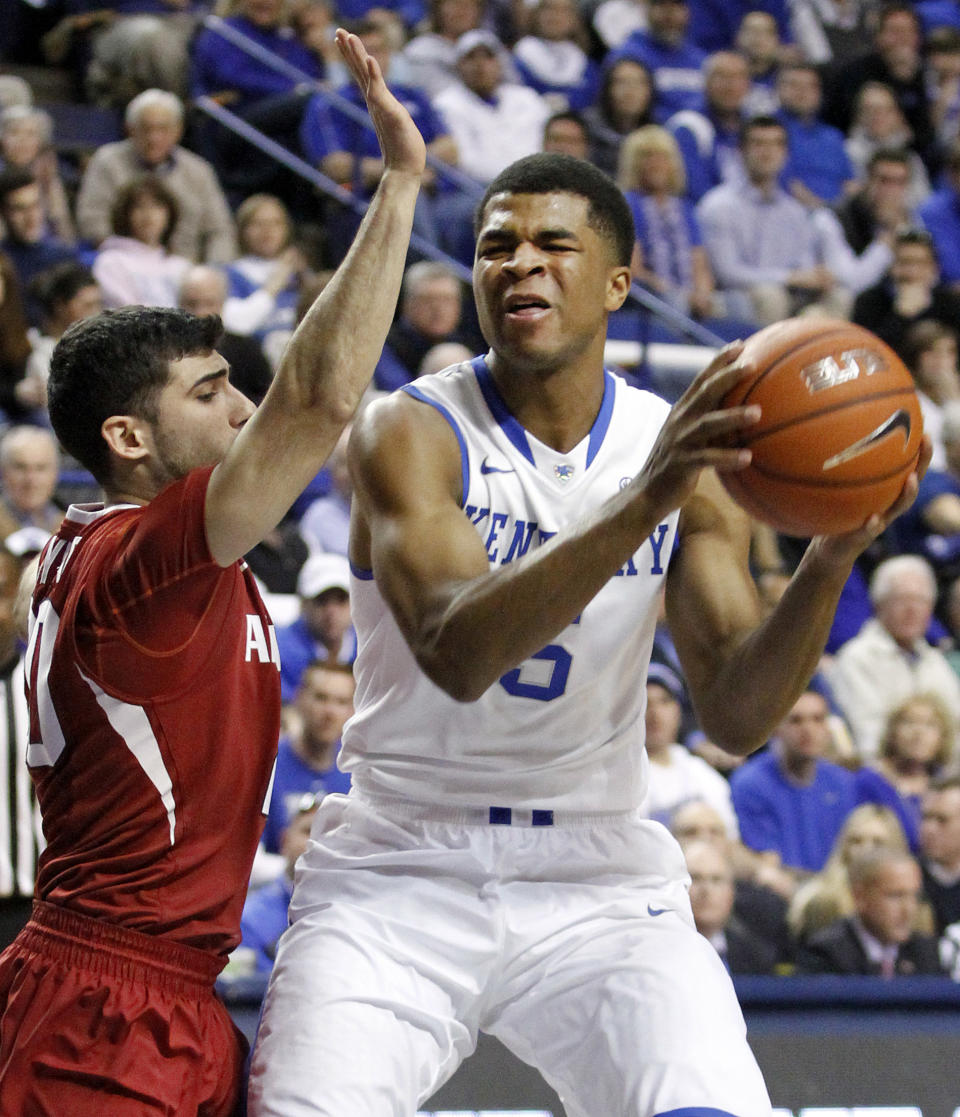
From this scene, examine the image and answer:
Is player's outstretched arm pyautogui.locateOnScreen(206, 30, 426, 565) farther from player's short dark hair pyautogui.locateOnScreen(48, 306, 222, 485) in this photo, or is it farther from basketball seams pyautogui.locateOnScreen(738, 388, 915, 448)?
basketball seams pyautogui.locateOnScreen(738, 388, 915, 448)

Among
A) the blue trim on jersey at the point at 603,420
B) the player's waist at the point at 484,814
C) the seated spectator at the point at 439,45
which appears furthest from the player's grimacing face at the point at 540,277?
the seated spectator at the point at 439,45

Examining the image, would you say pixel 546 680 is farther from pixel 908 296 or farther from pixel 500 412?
pixel 908 296

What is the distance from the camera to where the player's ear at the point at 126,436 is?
285cm

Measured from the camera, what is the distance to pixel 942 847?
594cm

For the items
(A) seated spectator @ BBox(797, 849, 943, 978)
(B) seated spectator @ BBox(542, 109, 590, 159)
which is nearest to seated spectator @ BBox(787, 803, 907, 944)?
(A) seated spectator @ BBox(797, 849, 943, 978)

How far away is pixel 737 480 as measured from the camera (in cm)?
278

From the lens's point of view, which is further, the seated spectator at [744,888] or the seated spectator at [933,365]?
the seated spectator at [933,365]

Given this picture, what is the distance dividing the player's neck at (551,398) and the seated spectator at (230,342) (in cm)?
385

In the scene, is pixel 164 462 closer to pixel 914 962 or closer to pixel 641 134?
pixel 914 962

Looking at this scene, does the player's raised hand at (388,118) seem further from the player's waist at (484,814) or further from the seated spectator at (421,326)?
the seated spectator at (421,326)

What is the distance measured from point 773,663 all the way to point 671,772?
9.92 feet

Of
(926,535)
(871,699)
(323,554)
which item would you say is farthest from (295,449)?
(926,535)

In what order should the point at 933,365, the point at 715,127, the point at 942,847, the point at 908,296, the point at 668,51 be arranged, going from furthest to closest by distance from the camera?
the point at 668,51
the point at 715,127
the point at 908,296
the point at 933,365
the point at 942,847

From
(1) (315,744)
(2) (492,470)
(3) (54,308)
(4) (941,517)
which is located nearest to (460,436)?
(2) (492,470)
